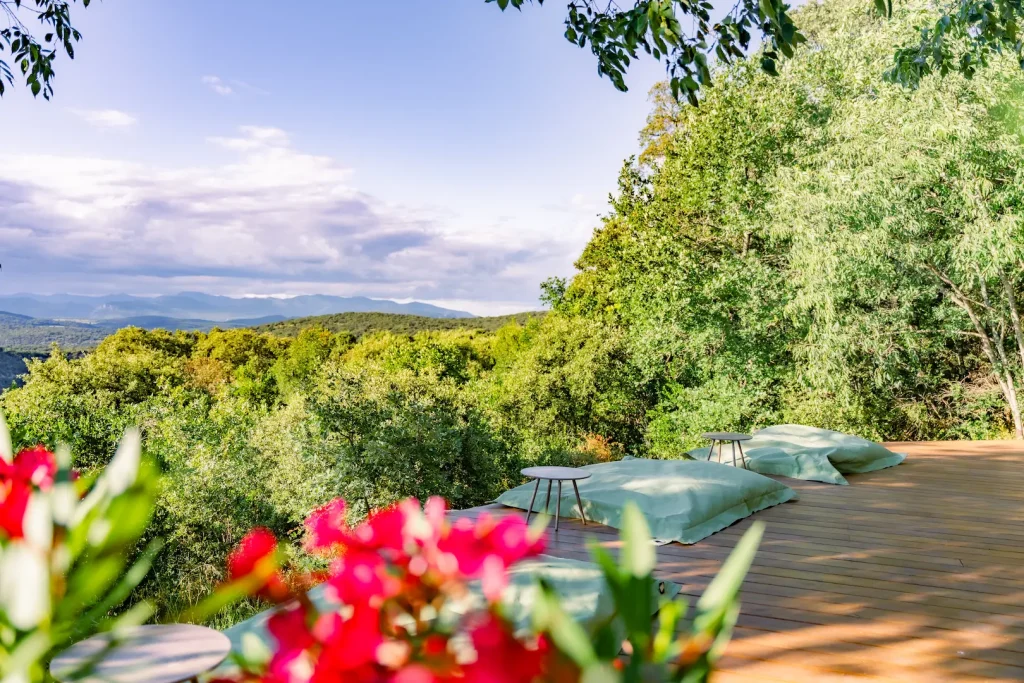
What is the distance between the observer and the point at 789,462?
6008mm

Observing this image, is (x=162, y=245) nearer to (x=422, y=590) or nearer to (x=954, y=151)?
(x=954, y=151)

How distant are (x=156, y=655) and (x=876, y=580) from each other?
11.1 ft

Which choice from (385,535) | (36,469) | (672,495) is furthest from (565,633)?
(672,495)

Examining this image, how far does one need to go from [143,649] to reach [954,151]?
8.68m

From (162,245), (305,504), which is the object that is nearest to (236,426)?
(305,504)

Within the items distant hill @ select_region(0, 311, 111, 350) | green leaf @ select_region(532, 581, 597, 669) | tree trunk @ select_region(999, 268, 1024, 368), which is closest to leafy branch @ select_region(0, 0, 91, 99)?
green leaf @ select_region(532, 581, 597, 669)

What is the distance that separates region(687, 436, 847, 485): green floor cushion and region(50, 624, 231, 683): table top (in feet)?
16.6

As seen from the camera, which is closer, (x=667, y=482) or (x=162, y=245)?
(x=667, y=482)

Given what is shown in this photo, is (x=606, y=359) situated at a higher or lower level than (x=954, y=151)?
lower

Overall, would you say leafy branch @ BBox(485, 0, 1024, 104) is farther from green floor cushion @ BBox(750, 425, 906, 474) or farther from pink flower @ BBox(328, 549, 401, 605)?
green floor cushion @ BBox(750, 425, 906, 474)

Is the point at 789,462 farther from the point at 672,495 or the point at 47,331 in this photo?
the point at 47,331

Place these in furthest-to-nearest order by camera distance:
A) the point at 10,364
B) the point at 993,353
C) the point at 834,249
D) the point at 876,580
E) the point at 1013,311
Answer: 1. the point at 10,364
2. the point at 993,353
3. the point at 1013,311
4. the point at 834,249
5. the point at 876,580

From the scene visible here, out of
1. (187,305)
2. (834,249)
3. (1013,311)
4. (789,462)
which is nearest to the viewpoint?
(789,462)

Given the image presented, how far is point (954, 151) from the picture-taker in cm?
749
